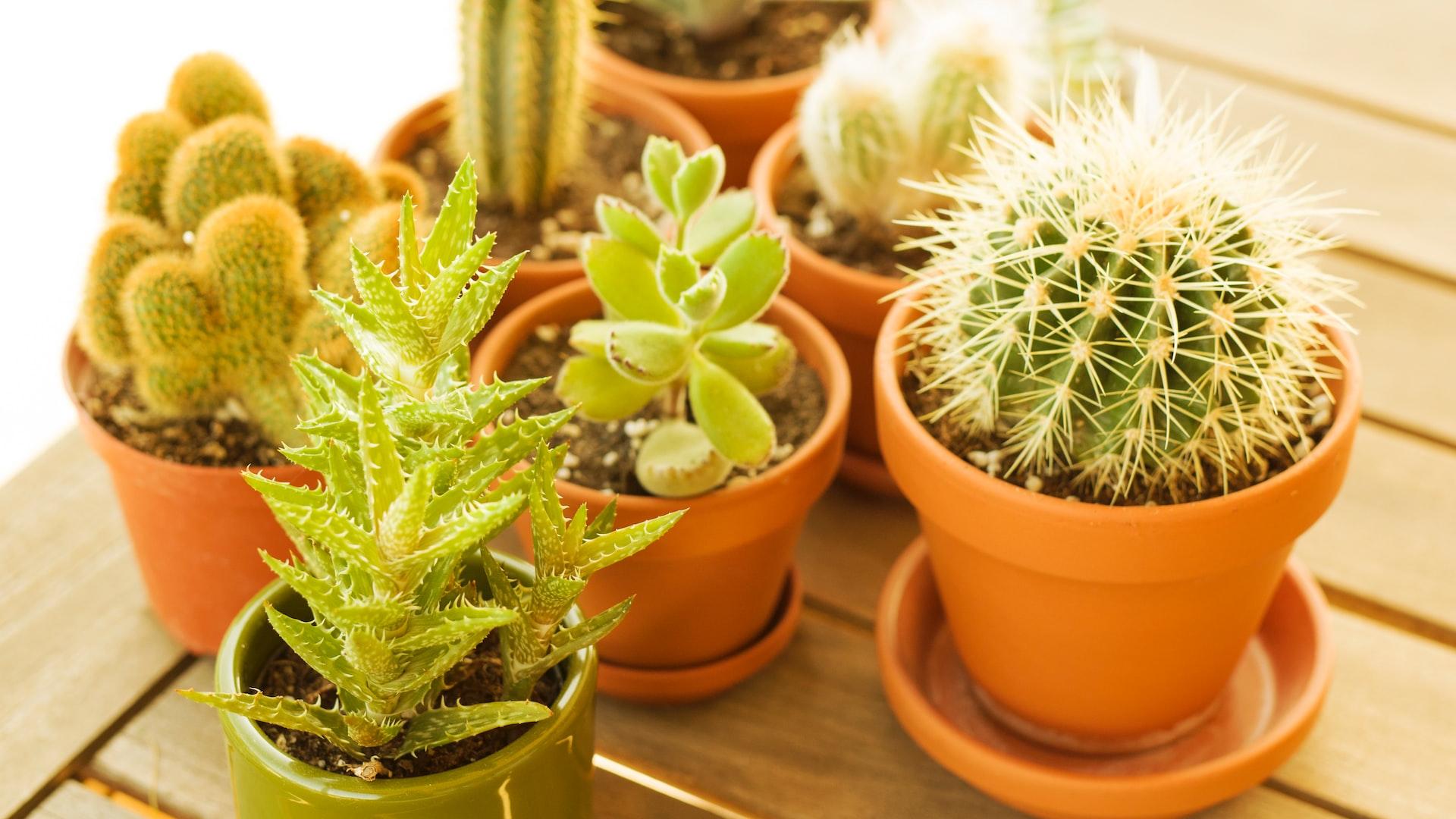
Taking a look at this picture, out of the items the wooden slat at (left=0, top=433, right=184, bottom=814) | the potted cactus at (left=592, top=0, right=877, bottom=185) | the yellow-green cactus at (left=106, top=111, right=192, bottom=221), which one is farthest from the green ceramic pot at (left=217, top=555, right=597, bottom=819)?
the potted cactus at (left=592, top=0, right=877, bottom=185)

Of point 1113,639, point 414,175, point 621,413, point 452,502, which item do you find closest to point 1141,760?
point 1113,639

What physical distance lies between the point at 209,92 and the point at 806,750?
610 millimetres

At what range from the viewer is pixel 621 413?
2.97 ft

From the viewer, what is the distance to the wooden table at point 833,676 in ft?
2.98

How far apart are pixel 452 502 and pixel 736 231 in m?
0.34

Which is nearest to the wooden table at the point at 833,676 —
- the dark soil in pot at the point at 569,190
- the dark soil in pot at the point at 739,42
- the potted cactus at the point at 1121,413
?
the potted cactus at the point at 1121,413

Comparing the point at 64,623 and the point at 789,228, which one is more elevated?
the point at 789,228

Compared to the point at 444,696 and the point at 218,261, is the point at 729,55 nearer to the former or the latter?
the point at 218,261

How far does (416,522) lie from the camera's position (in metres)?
0.60

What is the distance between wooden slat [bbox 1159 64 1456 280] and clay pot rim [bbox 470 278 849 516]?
0.49m

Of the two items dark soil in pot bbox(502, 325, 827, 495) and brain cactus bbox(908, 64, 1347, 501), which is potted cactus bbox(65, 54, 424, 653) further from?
brain cactus bbox(908, 64, 1347, 501)

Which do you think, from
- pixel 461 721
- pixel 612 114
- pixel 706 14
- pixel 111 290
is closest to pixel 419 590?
pixel 461 721

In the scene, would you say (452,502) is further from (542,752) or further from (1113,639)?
(1113,639)

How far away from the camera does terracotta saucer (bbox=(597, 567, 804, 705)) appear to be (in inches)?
37.6
